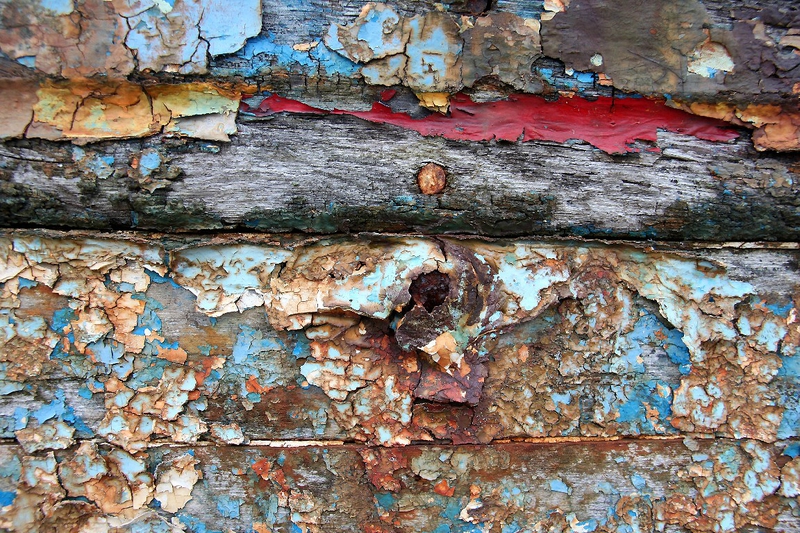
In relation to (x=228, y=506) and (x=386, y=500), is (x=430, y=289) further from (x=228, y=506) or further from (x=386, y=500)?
(x=228, y=506)

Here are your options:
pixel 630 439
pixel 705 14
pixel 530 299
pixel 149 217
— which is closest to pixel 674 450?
pixel 630 439

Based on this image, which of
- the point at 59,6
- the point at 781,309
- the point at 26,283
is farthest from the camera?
the point at 781,309

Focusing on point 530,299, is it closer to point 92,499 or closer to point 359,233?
point 359,233

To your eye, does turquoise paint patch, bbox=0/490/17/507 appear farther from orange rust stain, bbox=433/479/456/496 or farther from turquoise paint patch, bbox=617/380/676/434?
turquoise paint patch, bbox=617/380/676/434

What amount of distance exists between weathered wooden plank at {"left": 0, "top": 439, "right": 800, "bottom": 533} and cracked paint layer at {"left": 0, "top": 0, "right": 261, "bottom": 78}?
952mm

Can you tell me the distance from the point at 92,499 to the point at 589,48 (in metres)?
1.69

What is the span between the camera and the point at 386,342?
50.8 inches

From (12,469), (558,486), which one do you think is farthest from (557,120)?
(12,469)

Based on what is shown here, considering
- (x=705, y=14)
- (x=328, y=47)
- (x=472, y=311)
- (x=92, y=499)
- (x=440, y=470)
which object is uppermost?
(x=705, y=14)

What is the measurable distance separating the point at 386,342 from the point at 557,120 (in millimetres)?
713

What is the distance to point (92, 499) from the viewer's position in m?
1.29

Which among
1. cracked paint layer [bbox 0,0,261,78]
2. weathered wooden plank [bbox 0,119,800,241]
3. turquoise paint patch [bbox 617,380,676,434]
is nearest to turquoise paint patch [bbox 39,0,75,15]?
cracked paint layer [bbox 0,0,261,78]

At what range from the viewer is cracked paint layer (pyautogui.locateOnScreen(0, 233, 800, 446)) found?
48.8 inches

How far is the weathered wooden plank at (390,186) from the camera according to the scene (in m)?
1.19
